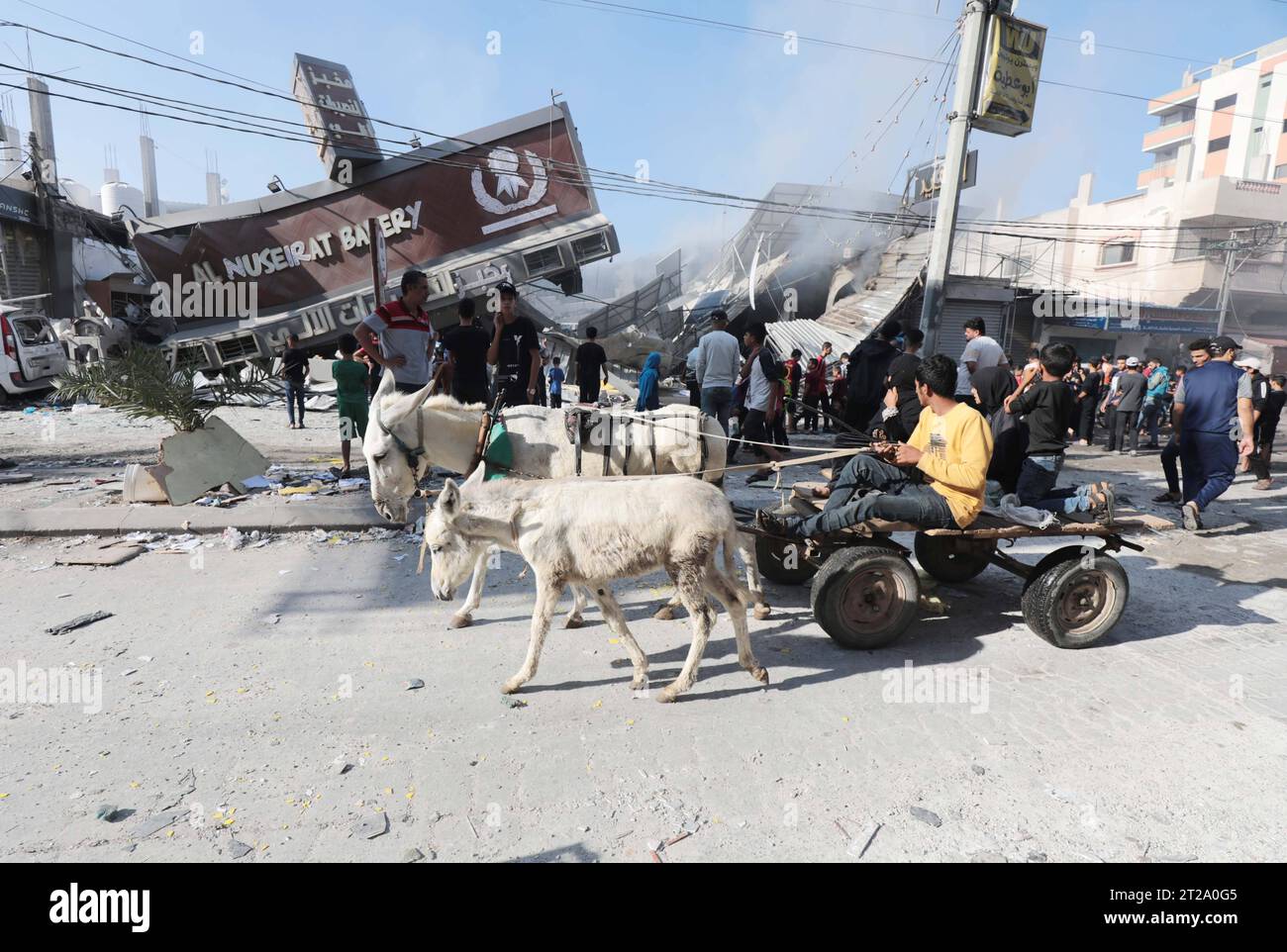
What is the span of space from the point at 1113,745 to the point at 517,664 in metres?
3.48

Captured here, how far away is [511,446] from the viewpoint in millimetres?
5027

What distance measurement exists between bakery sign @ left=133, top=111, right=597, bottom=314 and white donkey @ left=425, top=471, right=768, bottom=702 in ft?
56.6

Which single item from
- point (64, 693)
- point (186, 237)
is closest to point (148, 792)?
point (64, 693)

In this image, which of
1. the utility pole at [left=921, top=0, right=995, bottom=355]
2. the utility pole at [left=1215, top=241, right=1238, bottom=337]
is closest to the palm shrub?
the utility pole at [left=921, top=0, right=995, bottom=355]

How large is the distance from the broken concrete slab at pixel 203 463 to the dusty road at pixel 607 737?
203 centimetres

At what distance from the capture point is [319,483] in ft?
27.6

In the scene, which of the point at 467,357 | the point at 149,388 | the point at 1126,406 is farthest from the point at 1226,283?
the point at 149,388

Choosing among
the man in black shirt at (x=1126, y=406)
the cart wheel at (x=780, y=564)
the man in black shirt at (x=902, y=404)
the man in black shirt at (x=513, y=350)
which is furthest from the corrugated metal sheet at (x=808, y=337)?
the cart wheel at (x=780, y=564)

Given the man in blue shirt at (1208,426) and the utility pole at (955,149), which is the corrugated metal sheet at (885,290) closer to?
the utility pole at (955,149)

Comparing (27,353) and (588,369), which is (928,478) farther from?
(27,353)

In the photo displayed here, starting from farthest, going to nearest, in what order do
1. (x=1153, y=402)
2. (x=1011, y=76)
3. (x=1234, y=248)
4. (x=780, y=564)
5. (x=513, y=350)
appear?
(x=1234, y=248)
(x=1153, y=402)
(x=1011, y=76)
(x=513, y=350)
(x=780, y=564)

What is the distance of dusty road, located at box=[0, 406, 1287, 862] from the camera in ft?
9.30

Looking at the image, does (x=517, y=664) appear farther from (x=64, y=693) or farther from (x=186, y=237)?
(x=186, y=237)

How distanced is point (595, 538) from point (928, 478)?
265cm
